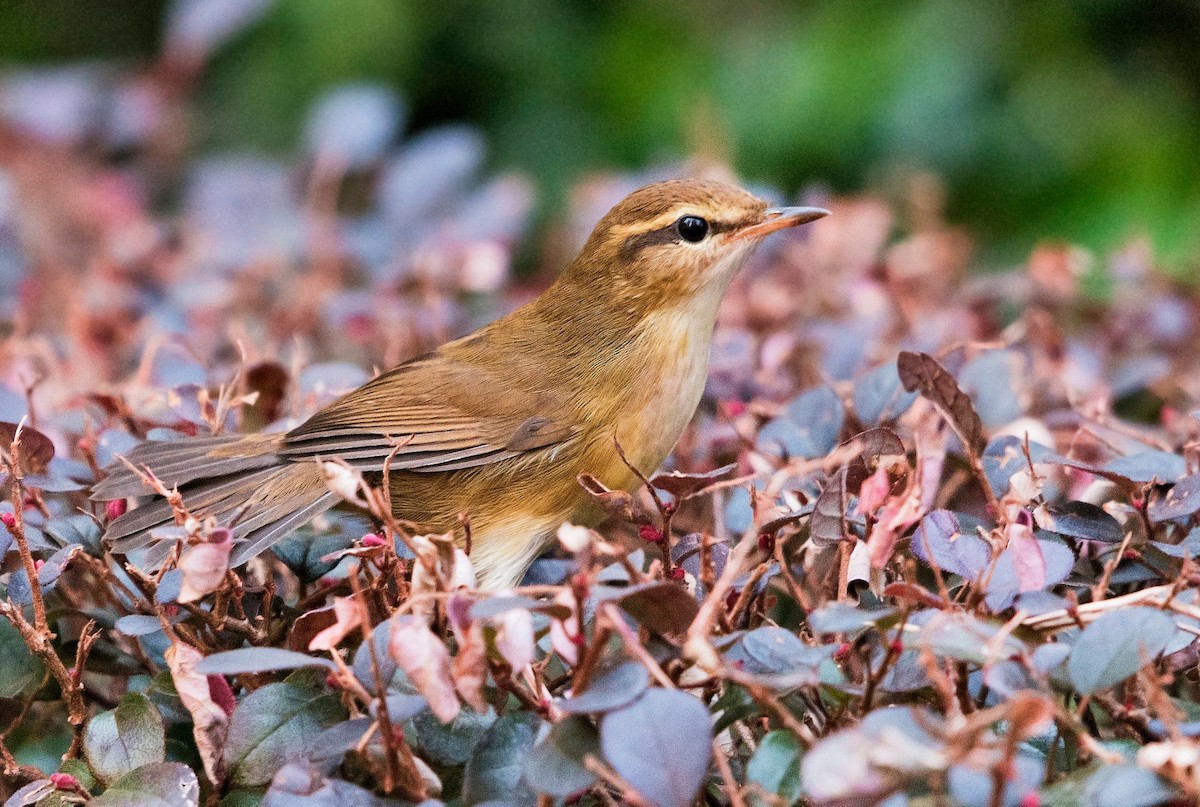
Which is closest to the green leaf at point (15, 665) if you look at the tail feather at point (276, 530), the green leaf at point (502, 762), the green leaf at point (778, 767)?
the tail feather at point (276, 530)

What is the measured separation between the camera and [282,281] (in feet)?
12.7

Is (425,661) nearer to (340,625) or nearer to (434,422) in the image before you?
(340,625)

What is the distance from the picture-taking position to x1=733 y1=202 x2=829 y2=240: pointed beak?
8.61 feet

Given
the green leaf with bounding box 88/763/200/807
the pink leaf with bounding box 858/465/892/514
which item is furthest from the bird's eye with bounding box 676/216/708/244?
the green leaf with bounding box 88/763/200/807

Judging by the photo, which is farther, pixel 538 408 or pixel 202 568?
pixel 538 408

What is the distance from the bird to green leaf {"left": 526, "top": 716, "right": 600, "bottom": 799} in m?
0.94

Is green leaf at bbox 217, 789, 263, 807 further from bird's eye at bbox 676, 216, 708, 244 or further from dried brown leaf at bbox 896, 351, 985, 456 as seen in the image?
bird's eye at bbox 676, 216, 708, 244

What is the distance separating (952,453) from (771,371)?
1.77 feet

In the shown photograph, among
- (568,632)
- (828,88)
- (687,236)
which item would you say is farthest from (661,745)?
(828,88)

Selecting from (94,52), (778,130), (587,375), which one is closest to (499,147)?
(778,130)

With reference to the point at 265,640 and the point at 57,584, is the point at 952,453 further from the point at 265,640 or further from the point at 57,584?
the point at 57,584

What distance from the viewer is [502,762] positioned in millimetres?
1420

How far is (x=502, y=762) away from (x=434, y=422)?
3.92 ft

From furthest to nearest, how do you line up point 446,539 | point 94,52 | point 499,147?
point 94,52
point 499,147
point 446,539
